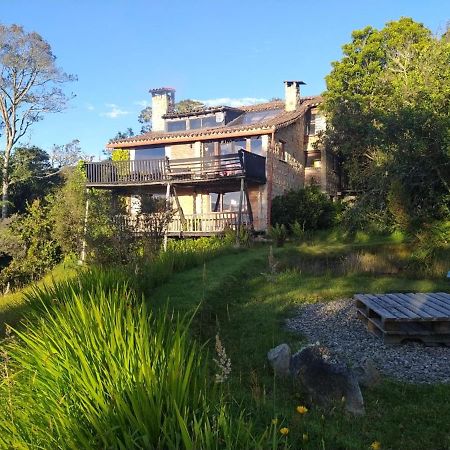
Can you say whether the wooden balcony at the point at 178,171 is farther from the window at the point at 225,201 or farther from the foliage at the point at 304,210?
the window at the point at 225,201

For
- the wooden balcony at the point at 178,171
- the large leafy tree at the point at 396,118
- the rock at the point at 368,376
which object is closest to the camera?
the rock at the point at 368,376

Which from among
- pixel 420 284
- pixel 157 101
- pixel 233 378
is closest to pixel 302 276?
pixel 420 284

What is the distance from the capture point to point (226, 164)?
2188cm

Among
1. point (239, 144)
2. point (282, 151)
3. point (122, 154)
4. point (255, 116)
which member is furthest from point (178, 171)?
point (255, 116)

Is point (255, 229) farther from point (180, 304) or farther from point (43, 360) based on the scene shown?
point (43, 360)

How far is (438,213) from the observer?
16.9m

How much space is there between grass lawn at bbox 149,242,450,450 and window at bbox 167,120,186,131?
15346 millimetres

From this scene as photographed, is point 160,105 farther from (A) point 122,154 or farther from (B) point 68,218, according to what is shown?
(B) point 68,218

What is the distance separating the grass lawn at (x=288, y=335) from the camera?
3.99 m

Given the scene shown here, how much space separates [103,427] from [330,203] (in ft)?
71.8

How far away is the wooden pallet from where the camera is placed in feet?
21.3

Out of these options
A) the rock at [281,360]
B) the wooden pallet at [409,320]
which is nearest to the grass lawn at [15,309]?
the rock at [281,360]

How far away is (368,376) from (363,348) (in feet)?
4.31

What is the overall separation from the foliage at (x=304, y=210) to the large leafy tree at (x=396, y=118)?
2.28 m
